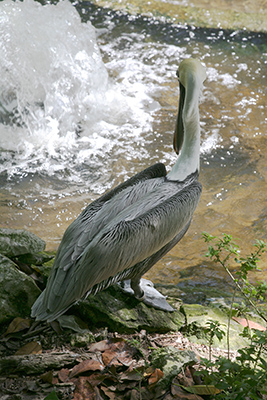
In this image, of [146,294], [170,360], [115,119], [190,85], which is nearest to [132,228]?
[146,294]

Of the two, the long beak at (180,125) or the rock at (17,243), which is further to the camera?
the long beak at (180,125)

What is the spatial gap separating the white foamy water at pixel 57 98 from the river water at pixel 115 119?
0.02 metres

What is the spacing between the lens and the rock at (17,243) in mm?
2850

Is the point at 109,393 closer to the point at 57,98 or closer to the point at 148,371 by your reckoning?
the point at 148,371

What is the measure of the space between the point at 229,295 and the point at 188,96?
163 cm

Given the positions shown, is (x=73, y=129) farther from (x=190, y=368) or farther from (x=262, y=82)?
(x=190, y=368)

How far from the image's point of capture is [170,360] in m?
2.41

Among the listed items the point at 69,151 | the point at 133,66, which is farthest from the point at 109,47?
the point at 69,151

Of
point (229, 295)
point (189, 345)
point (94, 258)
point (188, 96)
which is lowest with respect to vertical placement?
point (229, 295)

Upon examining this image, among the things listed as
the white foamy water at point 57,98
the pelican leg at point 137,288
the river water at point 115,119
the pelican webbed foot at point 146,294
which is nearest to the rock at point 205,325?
the pelican webbed foot at point 146,294

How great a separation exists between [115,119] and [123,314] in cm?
386

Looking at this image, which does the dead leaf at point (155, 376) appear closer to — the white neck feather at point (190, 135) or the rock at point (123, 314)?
the rock at point (123, 314)

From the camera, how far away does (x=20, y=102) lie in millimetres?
6023

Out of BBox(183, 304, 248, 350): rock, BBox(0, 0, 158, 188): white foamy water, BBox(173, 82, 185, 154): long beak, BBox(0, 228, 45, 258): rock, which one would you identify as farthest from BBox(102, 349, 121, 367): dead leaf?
BBox(0, 0, 158, 188): white foamy water
